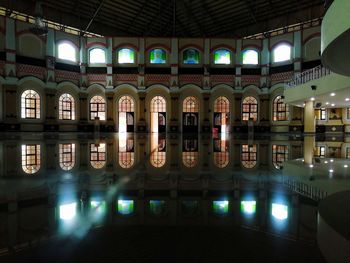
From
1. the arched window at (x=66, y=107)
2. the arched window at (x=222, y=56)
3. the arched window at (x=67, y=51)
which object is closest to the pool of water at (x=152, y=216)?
the arched window at (x=66, y=107)

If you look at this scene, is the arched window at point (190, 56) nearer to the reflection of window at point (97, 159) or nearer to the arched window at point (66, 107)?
the arched window at point (66, 107)

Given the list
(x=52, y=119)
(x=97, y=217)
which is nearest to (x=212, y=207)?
(x=97, y=217)

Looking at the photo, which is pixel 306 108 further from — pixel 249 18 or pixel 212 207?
pixel 212 207

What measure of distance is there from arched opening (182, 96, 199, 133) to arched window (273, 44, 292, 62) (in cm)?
1045

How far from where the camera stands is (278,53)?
Answer: 33094mm

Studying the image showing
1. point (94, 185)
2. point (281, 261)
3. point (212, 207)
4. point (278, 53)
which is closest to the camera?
point (281, 261)

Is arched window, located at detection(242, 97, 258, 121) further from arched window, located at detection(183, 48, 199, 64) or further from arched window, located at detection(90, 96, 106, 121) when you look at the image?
arched window, located at detection(90, 96, 106, 121)

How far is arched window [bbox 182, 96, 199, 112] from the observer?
34219 mm

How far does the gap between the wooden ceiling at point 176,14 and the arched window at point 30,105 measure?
30.3 ft

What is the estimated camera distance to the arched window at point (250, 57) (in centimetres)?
3406

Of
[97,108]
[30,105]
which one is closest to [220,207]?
[30,105]

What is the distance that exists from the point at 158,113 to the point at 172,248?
32.8 metres

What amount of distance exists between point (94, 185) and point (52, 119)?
29832 mm

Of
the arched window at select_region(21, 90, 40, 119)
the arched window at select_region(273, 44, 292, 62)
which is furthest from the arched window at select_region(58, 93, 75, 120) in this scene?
the arched window at select_region(273, 44, 292, 62)
